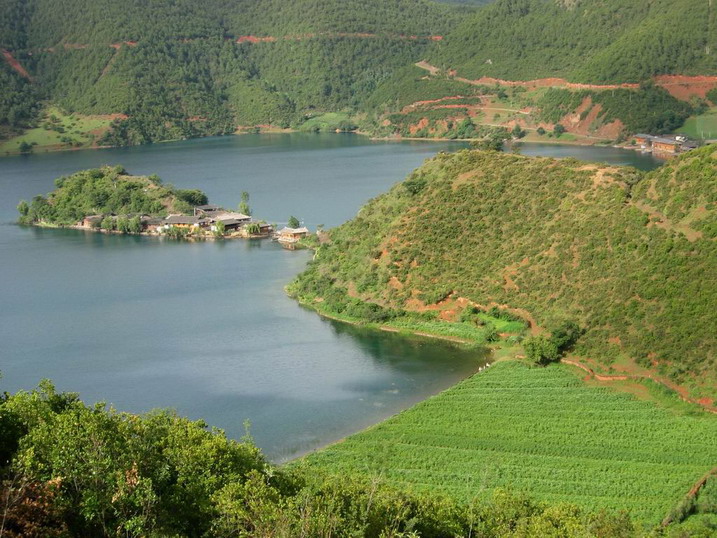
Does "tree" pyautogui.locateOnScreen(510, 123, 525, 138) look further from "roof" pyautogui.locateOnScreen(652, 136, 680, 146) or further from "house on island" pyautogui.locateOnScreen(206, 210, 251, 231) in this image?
"house on island" pyautogui.locateOnScreen(206, 210, 251, 231)

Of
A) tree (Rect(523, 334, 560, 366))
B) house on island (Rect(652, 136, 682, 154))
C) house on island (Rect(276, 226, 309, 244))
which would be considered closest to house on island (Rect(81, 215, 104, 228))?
house on island (Rect(276, 226, 309, 244))

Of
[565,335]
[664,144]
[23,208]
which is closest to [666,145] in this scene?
[664,144]

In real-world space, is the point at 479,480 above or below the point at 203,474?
below

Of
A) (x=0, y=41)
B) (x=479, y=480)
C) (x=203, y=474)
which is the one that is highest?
(x=0, y=41)

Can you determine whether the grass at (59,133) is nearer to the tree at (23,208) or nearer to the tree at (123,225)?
the tree at (23,208)

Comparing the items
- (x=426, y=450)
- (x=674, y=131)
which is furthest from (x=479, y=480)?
(x=674, y=131)

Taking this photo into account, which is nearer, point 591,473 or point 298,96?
point 591,473

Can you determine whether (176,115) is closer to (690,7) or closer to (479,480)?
(690,7)

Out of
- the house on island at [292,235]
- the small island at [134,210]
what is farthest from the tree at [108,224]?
the house on island at [292,235]
